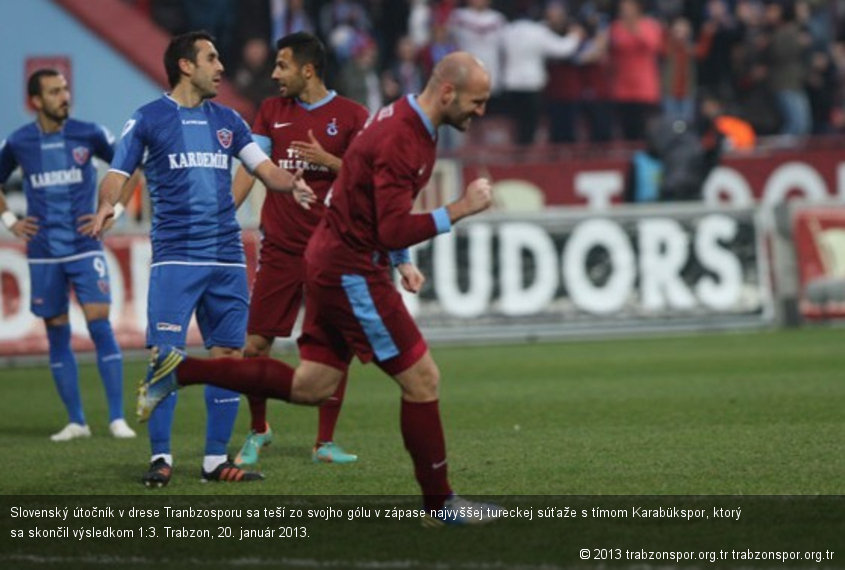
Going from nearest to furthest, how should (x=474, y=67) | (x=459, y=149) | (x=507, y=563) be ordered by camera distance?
1. (x=507, y=563)
2. (x=474, y=67)
3. (x=459, y=149)

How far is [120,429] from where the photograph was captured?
11820mm

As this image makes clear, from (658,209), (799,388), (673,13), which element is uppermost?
(673,13)

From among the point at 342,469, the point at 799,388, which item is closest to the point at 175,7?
the point at 799,388

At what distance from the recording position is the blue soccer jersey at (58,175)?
474 inches

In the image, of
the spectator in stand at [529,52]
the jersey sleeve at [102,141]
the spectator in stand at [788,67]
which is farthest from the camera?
the spectator in stand at [788,67]

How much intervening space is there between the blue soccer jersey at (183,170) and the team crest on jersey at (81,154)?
9.16 ft

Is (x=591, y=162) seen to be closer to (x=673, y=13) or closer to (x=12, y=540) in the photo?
(x=673, y=13)

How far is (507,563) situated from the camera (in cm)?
653

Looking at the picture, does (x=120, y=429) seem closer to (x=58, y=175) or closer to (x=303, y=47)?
(x=58, y=175)

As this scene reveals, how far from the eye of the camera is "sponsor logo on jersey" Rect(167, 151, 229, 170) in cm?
927

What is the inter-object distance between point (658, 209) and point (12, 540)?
40.6ft

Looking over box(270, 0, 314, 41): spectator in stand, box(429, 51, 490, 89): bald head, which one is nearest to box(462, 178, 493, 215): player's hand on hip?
box(429, 51, 490, 89): bald head

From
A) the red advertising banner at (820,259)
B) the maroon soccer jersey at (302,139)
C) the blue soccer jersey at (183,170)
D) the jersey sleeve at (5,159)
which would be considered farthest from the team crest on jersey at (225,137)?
the red advertising banner at (820,259)

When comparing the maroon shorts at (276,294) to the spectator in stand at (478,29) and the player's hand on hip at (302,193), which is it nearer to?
the player's hand on hip at (302,193)
